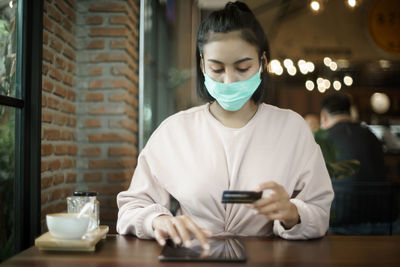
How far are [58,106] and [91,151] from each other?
0.30 meters

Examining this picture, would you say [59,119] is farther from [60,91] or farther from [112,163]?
[112,163]

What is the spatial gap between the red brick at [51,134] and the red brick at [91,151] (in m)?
0.19

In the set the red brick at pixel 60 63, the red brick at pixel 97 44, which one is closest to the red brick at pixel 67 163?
the red brick at pixel 60 63

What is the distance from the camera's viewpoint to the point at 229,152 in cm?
162

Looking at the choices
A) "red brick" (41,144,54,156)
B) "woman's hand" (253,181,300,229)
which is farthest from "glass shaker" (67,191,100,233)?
"red brick" (41,144,54,156)

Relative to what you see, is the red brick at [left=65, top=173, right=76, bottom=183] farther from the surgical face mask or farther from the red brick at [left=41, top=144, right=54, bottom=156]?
the surgical face mask

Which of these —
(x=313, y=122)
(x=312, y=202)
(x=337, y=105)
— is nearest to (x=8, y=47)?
(x=312, y=202)

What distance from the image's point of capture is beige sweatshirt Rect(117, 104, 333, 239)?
1560mm

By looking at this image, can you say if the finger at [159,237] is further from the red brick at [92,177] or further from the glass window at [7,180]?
the red brick at [92,177]

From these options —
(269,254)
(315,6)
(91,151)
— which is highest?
(315,6)

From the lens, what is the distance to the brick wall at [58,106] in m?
2.09

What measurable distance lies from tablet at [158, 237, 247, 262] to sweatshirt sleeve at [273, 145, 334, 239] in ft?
0.66

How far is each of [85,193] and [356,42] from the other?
2.39 metres

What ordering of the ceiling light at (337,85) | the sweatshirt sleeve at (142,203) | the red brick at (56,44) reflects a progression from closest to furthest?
1. the sweatshirt sleeve at (142,203)
2. the red brick at (56,44)
3. the ceiling light at (337,85)
